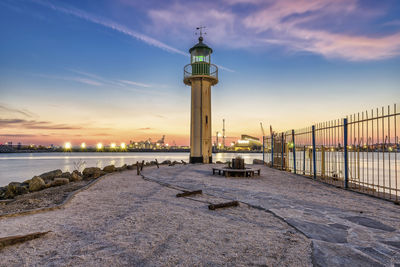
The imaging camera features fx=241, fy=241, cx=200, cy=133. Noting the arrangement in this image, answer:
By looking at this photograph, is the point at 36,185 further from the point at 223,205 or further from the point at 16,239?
the point at 223,205

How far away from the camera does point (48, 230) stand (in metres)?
4.56

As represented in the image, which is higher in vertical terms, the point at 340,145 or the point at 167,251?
the point at 340,145

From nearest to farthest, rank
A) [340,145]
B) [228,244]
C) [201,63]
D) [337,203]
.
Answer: [228,244] → [337,203] → [340,145] → [201,63]

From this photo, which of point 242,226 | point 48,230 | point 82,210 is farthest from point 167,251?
point 82,210

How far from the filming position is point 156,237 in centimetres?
421

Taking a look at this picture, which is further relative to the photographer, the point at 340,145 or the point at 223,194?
the point at 340,145

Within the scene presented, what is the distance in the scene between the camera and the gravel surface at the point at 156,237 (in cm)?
336

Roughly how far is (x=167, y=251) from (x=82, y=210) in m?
3.61

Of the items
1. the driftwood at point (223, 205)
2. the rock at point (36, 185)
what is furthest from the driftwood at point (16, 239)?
the rock at point (36, 185)

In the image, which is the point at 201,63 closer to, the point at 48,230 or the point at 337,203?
the point at 337,203

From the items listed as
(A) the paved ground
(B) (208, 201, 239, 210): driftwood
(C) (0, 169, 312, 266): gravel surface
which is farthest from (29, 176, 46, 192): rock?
(B) (208, 201, 239, 210): driftwood

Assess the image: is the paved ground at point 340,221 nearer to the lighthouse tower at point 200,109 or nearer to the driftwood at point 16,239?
the driftwood at point 16,239

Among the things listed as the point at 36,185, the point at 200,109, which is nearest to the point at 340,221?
the point at 36,185

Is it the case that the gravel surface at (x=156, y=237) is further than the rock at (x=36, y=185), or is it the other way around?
the rock at (x=36, y=185)
